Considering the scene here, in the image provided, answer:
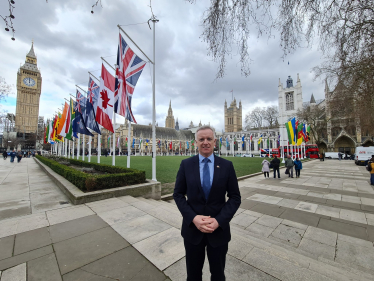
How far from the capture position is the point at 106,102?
9.21 m

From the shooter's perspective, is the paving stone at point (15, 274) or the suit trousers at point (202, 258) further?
the paving stone at point (15, 274)

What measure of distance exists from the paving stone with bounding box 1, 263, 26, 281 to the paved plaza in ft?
0.04

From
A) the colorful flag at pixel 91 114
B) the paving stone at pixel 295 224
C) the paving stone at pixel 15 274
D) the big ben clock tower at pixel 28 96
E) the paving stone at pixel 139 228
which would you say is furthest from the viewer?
the big ben clock tower at pixel 28 96

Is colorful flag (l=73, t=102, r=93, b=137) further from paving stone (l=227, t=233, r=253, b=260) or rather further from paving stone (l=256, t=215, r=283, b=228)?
paving stone (l=227, t=233, r=253, b=260)

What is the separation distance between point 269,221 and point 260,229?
68 centimetres

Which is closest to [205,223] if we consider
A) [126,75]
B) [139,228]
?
[139,228]

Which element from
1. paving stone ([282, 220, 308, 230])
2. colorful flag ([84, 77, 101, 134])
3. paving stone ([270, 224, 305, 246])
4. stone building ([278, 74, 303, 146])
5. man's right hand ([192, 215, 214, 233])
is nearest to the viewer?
man's right hand ([192, 215, 214, 233])

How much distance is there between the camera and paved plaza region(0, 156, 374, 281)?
2244mm

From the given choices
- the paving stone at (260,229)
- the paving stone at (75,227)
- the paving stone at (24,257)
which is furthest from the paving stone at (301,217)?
the paving stone at (24,257)

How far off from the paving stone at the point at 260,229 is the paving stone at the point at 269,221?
20 centimetres

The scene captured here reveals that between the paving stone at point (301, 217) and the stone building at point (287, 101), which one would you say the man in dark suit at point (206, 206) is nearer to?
the paving stone at point (301, 217)

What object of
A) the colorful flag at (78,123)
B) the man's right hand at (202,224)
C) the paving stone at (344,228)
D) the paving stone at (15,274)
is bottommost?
→ the paving stone at (344,228)

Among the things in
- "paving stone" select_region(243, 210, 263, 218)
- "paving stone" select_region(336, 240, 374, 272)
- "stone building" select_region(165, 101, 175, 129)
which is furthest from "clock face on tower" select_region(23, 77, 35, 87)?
"paving stone" select_region(336, 240, 374, 272)

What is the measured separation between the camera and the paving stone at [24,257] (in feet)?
7.78
